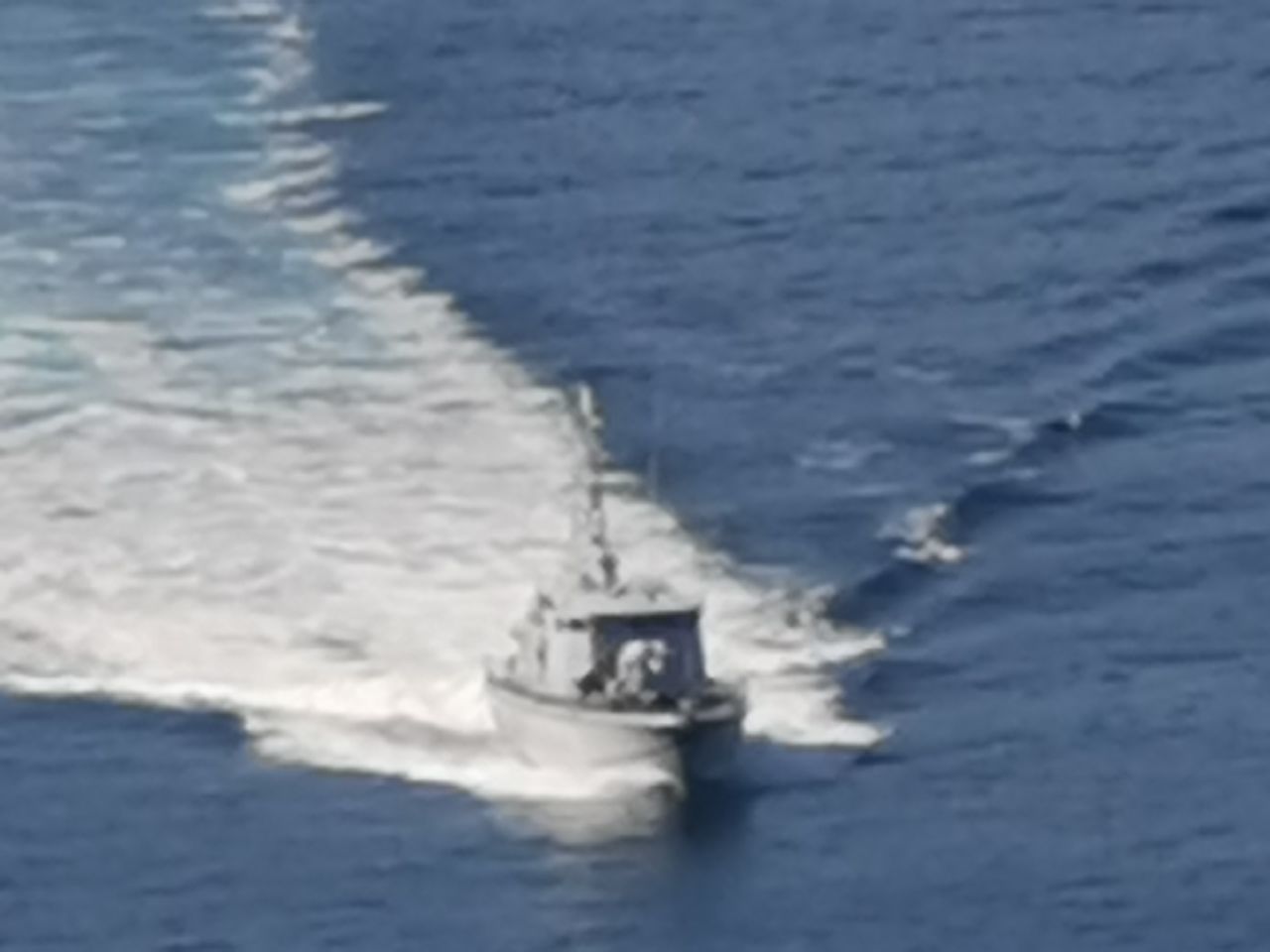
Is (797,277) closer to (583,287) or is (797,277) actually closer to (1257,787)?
(583,287)

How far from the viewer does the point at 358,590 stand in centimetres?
17650

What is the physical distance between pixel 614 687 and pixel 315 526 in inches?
627

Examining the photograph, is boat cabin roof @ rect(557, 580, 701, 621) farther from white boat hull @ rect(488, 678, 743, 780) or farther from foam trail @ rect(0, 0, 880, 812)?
foam trail @ rect(0, 0, 880, 812)

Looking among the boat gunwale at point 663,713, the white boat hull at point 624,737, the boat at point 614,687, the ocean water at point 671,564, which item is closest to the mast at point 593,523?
the boat at point 614,687

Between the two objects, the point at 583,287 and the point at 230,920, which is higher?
the point at 583,287

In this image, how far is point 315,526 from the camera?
180 metres

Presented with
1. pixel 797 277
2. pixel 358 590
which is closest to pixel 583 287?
pixel 797 277

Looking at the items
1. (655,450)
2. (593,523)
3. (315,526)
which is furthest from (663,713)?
(655,450)

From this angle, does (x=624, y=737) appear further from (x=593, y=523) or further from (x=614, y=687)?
(x=593, y=523)

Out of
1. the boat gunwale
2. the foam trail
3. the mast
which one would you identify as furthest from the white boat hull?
the mast

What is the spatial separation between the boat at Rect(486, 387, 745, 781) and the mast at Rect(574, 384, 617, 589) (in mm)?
62

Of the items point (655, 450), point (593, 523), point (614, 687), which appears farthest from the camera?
point (655, 450)

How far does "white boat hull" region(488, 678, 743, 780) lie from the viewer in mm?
164500

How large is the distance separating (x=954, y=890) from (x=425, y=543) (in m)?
22.6
